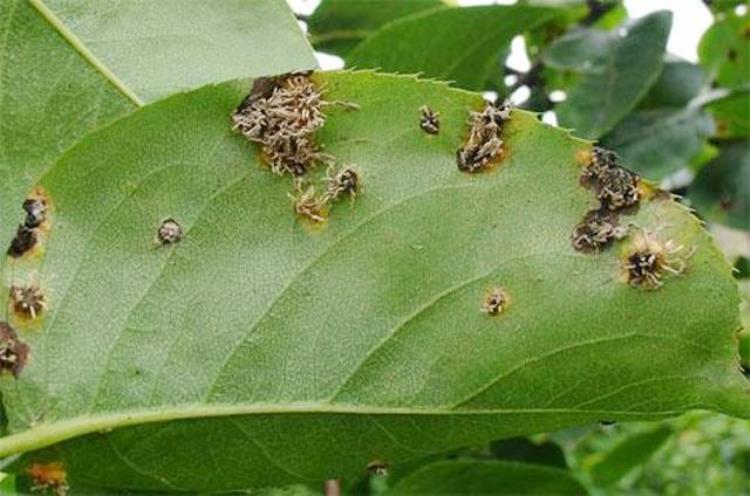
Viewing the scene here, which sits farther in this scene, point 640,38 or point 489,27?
point 640,38

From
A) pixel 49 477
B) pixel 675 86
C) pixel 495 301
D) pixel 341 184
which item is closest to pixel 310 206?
pixel 341 184

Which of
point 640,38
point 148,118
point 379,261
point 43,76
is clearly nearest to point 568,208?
point 379,261

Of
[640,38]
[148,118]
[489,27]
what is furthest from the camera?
[640,38]

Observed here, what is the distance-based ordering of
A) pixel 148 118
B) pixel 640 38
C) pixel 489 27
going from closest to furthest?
pixel 148 118, pixel 489 27, pixel 640 38

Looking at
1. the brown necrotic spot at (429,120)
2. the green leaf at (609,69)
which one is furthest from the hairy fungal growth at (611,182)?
the green leaf at (609,69)

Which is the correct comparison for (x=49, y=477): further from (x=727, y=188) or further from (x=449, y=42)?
(x=727, y=188)

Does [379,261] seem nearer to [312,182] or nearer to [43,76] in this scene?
[312,182]
